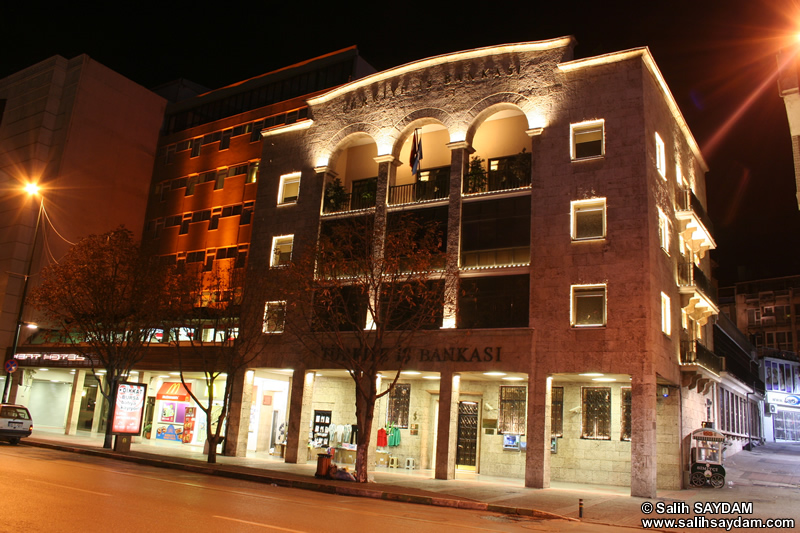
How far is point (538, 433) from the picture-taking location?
23.4 m

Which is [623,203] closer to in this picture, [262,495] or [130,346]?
[262,495]

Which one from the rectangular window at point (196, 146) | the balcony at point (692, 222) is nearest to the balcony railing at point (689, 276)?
the balcony at point (692, 222)

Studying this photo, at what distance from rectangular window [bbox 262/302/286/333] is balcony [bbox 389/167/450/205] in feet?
24.4

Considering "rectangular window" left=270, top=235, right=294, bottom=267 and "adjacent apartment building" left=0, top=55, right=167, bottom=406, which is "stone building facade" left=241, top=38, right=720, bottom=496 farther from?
"adjacent apartment building" left=0, top=55, right=167, bottom=406

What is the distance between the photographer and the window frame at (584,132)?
83.0 feet

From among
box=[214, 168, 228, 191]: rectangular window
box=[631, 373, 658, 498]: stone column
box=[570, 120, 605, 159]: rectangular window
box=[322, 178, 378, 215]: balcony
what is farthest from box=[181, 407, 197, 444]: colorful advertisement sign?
box=[570, 120, 605, 159]: rectangular window

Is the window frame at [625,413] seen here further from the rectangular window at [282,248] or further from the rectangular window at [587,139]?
the rectangular window at [282,248]

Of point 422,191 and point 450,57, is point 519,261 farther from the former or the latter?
point 450,57

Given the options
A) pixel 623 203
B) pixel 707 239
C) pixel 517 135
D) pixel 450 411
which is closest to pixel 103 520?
pixel 450 411

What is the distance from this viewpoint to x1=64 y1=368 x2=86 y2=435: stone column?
39.1 meters

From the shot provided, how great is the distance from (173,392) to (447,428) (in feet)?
66.7

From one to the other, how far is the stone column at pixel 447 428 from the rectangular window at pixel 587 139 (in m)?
10.6

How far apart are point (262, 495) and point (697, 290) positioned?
819 inches

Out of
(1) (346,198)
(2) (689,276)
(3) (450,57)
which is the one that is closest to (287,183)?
(1) (346,198)
